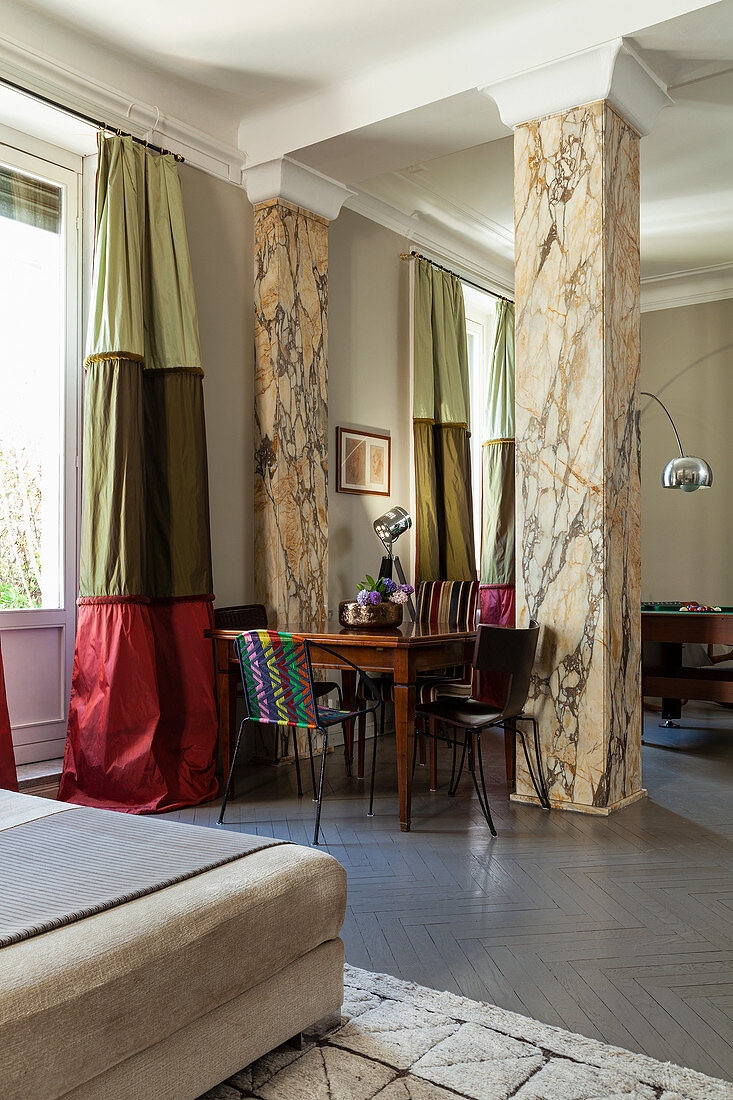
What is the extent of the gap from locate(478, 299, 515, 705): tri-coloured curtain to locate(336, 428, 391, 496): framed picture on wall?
111cm

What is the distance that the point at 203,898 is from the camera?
167 cm

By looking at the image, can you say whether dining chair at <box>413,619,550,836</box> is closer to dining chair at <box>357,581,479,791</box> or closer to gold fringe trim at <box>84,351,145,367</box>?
dining chair at <box>357,581,479,791</box>

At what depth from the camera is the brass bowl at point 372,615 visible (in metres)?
4.06

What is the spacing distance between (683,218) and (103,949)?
251 inches

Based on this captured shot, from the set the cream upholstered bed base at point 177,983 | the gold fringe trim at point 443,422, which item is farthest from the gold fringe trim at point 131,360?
the cream upholstered bed base at point 177,983

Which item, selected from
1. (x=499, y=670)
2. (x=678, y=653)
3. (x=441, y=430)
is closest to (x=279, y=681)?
(x=499, y=670)

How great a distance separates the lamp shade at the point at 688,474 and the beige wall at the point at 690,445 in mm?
1553

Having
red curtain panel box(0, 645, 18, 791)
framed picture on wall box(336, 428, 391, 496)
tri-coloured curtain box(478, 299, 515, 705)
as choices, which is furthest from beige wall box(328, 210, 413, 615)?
red curtain panel box(0, 645, 18, 791)

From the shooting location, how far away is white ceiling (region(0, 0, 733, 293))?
3.80m

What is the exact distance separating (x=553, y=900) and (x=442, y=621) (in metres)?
2.44

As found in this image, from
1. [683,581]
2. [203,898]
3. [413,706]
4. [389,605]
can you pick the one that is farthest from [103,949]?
[683,581]

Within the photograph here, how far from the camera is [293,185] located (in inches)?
193

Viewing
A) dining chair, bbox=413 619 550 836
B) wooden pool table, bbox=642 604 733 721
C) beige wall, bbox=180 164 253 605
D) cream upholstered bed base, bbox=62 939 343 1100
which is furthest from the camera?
wooden pool table, bbox=642 604 733 721

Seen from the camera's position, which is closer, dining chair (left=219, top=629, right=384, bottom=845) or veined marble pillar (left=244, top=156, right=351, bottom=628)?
dining chair (left=219, top=629, right=384, bottom=845)
